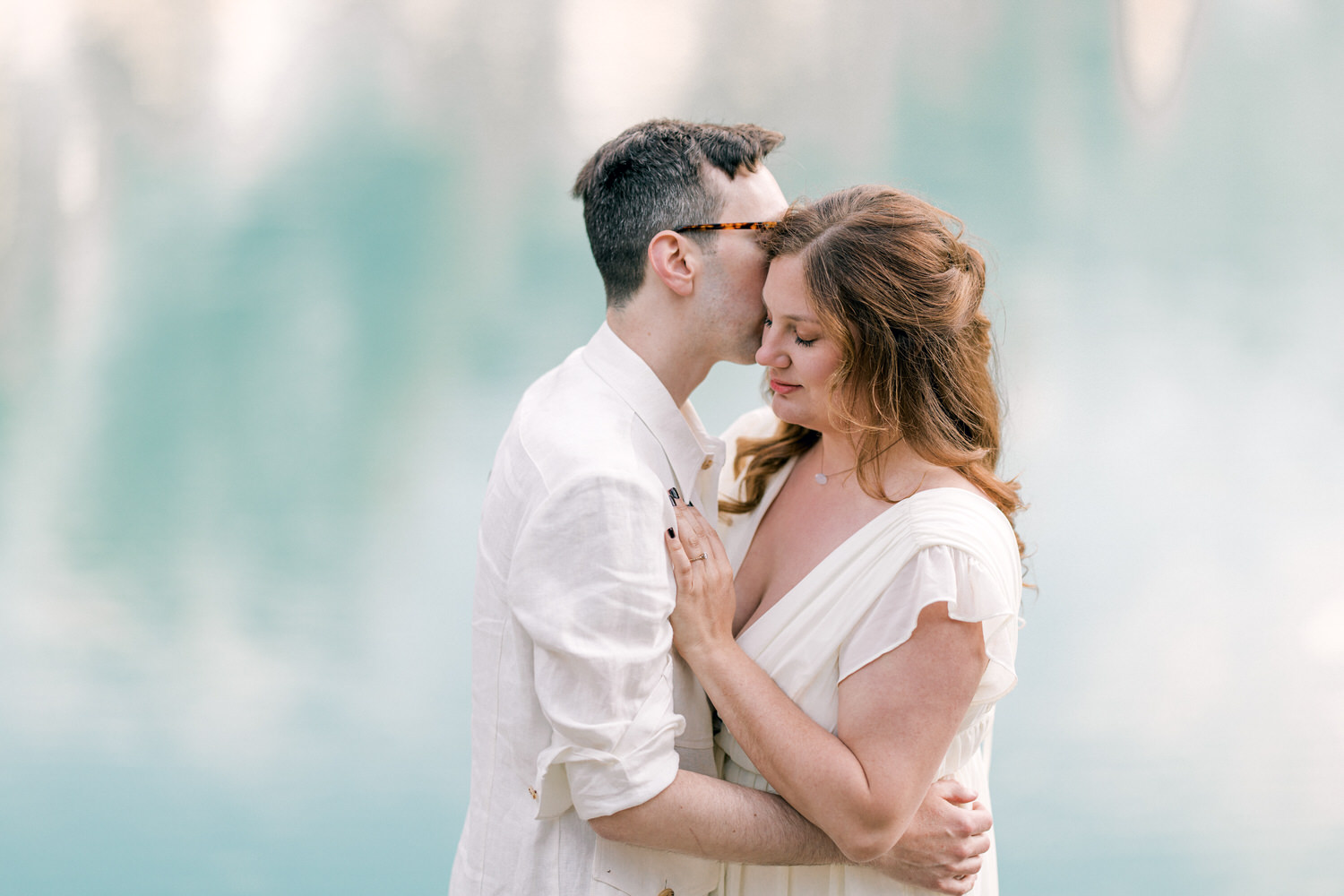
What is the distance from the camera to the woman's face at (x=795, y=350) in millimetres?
1518

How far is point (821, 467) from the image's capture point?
1.73 meters

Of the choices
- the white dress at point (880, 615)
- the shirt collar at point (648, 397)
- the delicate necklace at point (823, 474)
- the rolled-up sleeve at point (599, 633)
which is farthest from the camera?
the delicate necklace at point (823, 474)

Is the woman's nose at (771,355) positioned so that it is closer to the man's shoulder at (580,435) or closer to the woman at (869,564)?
the woman at (869,564)

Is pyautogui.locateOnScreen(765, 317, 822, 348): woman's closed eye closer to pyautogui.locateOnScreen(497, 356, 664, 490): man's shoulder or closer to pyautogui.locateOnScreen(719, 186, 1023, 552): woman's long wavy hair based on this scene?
pyautogui.locateOnScreen(719, 186, 1023, 552): woman's long wavy hair

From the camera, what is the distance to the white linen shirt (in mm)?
1305

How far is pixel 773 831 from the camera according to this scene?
1.42m

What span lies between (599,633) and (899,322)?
1.93 feet

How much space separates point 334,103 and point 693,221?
112 inches

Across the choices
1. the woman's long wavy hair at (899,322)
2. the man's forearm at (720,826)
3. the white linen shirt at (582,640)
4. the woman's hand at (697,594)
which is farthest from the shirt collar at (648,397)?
the man's forearm at (720,826)

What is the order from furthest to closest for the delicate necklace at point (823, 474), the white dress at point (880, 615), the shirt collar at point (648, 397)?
1. the delicate necklace at point (823, 474)
2. the shirt collar at point (648, 397)
3. the white dress at point (880, 615)

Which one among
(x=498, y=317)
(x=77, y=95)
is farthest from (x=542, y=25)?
(x=77, y=95)

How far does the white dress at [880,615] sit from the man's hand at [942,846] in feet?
0.15

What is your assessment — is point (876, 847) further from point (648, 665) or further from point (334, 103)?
point (334, 103)

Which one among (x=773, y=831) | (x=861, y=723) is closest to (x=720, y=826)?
(x=773, y=831)
